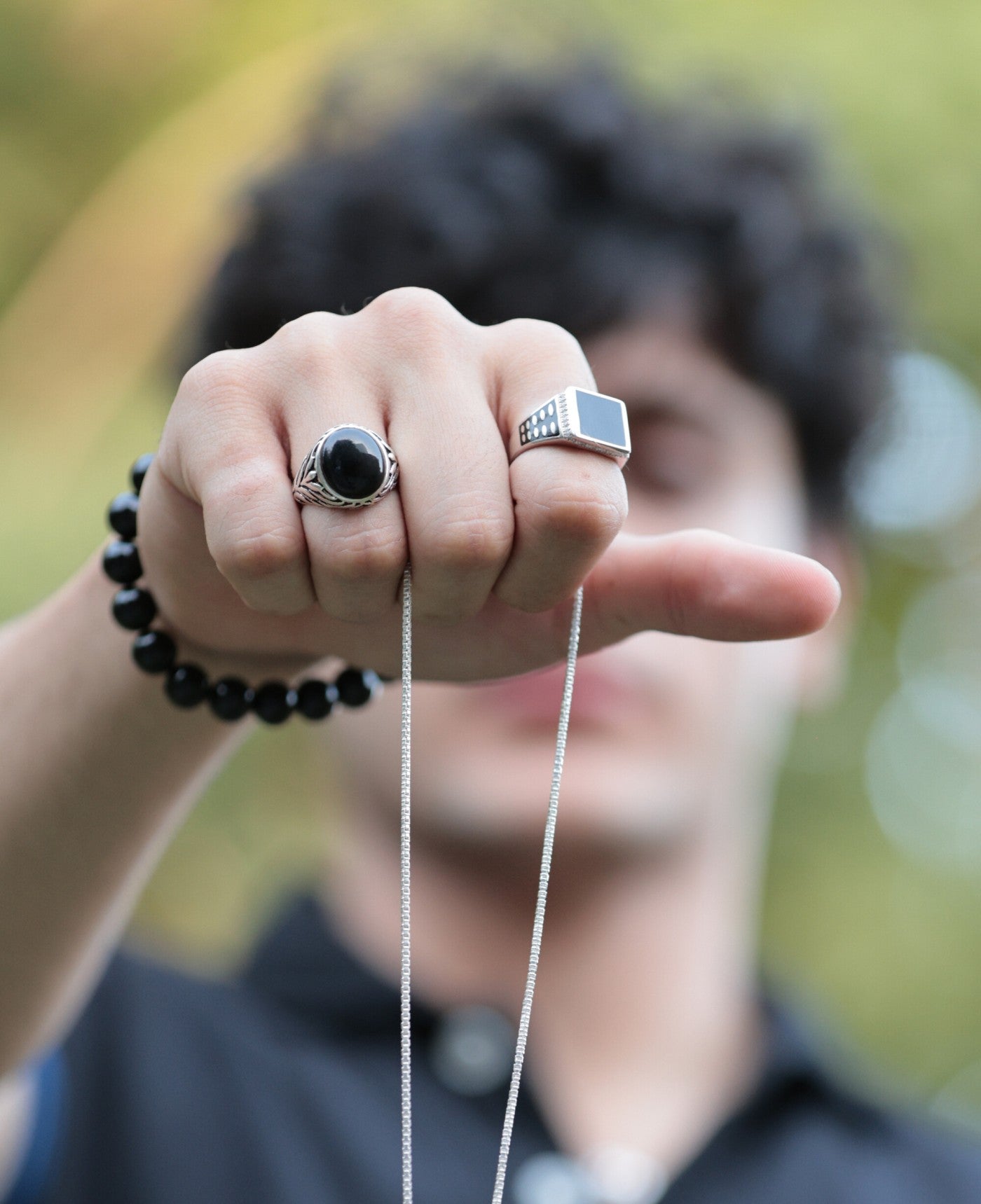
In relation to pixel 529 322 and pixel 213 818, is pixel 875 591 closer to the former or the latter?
pixel 213 818

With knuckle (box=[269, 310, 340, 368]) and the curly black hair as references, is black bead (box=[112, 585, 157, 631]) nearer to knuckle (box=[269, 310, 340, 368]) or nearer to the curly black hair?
knuckle (box=[269, 310, 340, 368])

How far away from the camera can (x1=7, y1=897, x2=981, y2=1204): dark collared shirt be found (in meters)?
1.64

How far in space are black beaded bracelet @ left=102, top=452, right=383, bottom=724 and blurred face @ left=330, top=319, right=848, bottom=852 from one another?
0.77 m

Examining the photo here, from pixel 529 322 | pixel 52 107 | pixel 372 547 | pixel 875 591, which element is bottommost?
pixel 372 547

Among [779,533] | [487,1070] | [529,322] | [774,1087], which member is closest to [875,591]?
[779,533]

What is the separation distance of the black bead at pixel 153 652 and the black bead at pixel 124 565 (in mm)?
51

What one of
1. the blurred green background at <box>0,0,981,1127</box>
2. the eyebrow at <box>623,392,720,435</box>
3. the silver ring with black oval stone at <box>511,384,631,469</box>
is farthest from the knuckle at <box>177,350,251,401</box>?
the blurred green background at <box>0,0,981,1127</box>

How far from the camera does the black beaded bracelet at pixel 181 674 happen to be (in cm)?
97

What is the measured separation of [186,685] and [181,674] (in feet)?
0.04

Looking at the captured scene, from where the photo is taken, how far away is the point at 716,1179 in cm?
177

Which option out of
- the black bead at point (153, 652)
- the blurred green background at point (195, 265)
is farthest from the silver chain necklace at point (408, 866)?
the blurred green background at point (195, 265)

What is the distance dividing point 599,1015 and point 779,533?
94cm

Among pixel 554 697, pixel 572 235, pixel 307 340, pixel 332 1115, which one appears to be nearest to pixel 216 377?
pixel 307 340

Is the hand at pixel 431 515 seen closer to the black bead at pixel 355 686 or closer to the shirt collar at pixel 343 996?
the black bead at pixel 355 686
